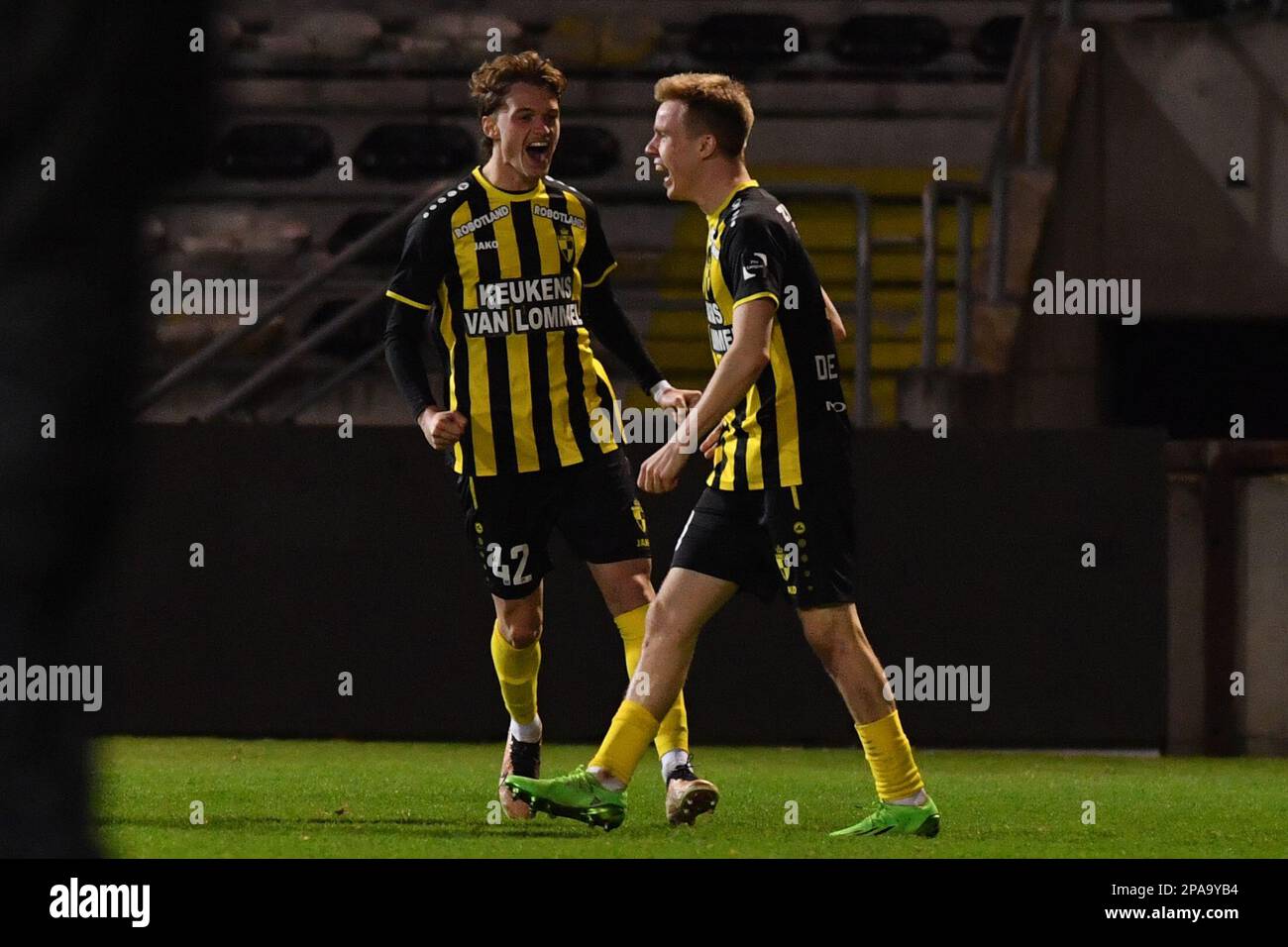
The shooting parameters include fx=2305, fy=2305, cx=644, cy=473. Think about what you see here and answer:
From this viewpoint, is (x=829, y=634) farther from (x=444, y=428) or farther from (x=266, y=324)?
(x=266, y=324)

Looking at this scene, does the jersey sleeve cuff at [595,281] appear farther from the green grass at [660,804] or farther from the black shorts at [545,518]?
the green grass at [660,804]

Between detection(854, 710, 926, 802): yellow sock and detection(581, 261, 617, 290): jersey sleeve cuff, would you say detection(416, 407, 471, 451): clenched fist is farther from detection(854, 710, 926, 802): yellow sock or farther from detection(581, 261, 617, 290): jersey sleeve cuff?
detection(854, 710, 926, 802): yellow sock

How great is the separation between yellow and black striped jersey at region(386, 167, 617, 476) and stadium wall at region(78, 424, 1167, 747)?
2.98 meters

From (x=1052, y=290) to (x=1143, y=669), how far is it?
11.5ft

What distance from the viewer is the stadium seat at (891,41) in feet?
54.0

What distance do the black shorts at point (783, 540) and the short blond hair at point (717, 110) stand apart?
2.99 feet

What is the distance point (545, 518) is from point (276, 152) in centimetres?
1020

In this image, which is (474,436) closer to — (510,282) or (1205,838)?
(510,282)

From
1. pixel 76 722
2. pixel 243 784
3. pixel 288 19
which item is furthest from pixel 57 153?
pixel 288 19

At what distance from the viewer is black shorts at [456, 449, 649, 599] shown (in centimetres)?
667

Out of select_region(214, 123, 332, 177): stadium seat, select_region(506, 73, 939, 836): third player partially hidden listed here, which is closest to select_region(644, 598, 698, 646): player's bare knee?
select_region(506, 73, 939, 836): third player partially hidden

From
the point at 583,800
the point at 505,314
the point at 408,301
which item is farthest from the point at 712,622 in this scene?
the point at 583,800

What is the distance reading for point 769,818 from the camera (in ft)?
21.5
